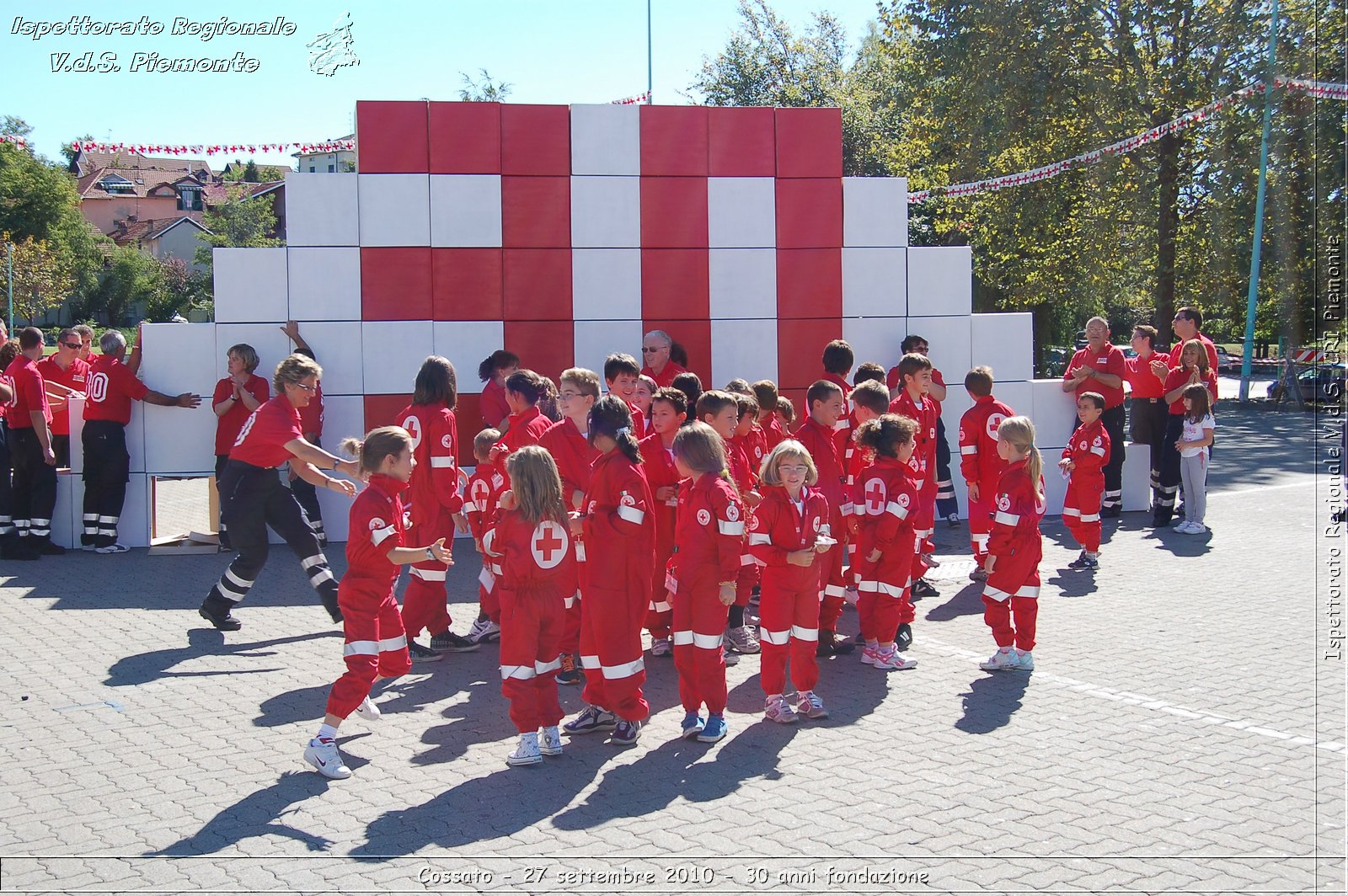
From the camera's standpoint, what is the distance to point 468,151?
33.9 feet

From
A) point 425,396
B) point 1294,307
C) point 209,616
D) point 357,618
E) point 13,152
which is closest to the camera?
point 357,618

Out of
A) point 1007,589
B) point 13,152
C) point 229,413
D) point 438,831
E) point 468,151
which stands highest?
point 13,152

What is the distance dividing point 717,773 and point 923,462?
3496mm

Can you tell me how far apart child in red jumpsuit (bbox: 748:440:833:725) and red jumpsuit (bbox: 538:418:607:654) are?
3.35ft

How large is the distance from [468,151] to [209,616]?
5.10m

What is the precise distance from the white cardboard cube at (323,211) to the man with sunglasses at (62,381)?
3045 millimetres

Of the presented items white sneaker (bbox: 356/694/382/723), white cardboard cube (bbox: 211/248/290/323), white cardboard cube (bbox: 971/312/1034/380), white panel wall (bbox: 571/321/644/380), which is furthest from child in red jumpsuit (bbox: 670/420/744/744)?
white cardboard cube (bbox: 971/312/1034/380)

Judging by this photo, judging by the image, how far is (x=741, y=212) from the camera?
10875 mm

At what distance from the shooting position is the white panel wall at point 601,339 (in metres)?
10.6

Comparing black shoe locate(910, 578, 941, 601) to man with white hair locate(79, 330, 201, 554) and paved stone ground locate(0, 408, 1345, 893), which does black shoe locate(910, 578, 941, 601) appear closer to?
paved stone ground locate(0, 408, 1345, 893)

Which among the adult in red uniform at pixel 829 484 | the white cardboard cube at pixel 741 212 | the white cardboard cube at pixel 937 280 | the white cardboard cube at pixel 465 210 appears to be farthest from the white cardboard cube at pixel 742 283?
the adult in red uniform at pixel 829 484

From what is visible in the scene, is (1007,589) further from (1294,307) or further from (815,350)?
(1294,307)

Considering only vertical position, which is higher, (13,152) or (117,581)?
(13,152)

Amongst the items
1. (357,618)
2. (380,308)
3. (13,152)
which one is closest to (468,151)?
(380,308)
